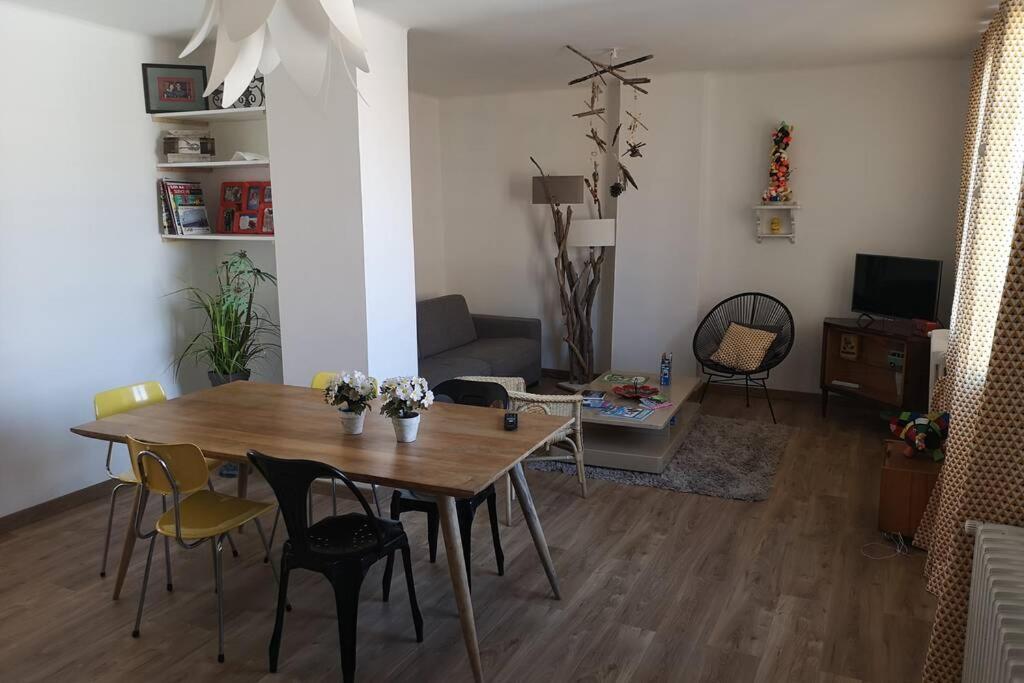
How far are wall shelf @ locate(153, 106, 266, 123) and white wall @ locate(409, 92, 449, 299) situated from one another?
2511 mm

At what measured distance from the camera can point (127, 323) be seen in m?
4.60

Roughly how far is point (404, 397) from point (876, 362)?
408cm

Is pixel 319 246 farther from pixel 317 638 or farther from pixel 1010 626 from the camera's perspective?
pixel 1010 626

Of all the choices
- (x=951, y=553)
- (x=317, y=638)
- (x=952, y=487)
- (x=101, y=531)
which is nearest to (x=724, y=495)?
(x=952, y=487)

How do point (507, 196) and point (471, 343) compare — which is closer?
point (471, 343)

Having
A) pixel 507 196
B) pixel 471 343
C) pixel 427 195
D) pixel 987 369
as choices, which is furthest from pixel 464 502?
pixel 427 195

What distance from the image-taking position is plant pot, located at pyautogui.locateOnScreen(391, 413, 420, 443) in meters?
2.92

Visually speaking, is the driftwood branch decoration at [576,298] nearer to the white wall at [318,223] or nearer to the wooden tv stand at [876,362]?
the wooden tv stand at [876,362]

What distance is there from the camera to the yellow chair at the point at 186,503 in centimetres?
284

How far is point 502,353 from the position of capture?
21.3ft

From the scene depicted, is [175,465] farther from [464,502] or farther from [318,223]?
[318,223]

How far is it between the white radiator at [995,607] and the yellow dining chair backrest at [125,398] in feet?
11.1

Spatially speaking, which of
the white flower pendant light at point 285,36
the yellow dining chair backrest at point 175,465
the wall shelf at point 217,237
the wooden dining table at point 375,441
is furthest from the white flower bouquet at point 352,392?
the wall shelf at point 217,237

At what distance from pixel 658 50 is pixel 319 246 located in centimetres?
272
